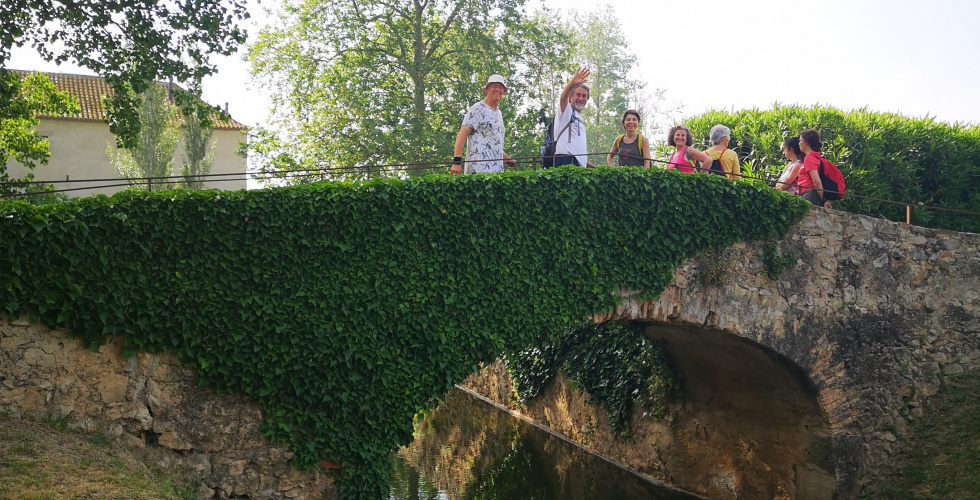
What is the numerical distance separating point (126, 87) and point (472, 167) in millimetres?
5371

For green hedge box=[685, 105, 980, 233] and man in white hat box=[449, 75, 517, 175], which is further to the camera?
green hedge box=[685, 105, 980, 233]

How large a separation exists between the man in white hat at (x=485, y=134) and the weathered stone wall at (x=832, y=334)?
7.51ft

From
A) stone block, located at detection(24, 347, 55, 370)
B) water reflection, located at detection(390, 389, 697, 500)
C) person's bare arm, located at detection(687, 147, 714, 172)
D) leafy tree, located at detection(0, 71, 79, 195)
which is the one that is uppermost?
leafy tree, located at detection(0, 71, 79, 195)

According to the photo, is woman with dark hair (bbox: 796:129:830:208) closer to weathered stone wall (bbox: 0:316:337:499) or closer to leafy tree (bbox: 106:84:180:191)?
weathered stone wall (bbox: 0:316:337:499)

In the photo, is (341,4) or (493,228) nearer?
(493,228)

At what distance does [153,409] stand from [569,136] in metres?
5.06

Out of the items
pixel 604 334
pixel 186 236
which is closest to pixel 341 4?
pixel 604 334

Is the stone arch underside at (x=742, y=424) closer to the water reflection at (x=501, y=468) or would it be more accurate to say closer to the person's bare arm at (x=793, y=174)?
the water reflection at (x=501, y=468)

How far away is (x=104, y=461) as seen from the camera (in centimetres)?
594

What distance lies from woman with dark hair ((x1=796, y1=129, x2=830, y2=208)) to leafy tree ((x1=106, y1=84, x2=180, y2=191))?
15316 millimetres

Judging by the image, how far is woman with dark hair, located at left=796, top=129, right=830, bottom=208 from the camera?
10.2m

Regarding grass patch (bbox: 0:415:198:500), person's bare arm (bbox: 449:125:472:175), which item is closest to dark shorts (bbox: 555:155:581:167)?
person's bare arm (bbox: 449:125:472:175)

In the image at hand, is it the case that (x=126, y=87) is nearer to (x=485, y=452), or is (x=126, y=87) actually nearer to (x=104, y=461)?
(x=104, y=461)

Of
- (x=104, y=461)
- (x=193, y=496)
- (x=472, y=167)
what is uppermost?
(x=472, y=167)
